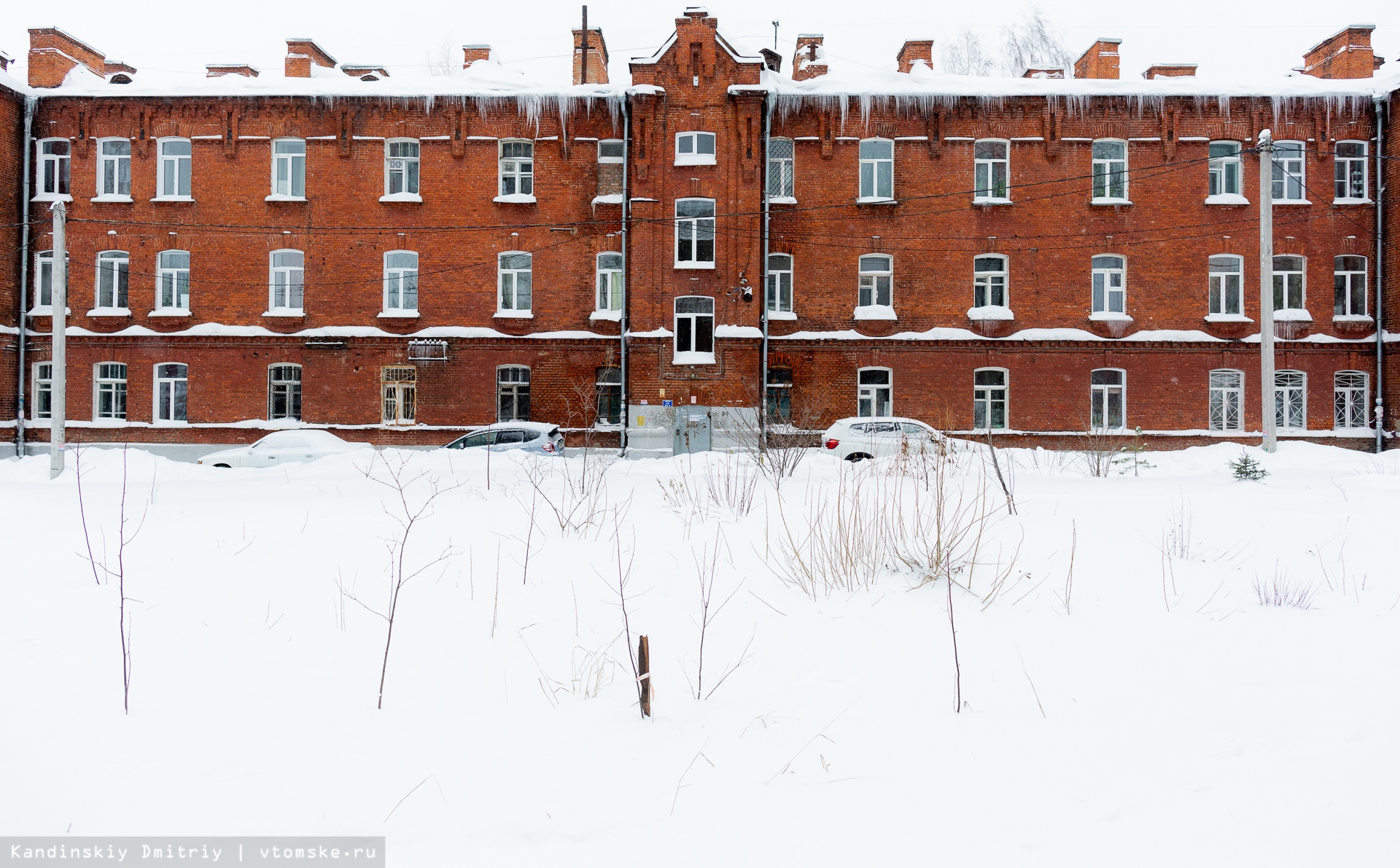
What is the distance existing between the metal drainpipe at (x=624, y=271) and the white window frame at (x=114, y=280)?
13.6 m

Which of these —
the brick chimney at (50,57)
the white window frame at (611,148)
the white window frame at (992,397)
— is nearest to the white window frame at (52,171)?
the brick chimney at (50,57)

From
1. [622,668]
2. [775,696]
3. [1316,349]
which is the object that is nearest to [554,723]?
[622,668]

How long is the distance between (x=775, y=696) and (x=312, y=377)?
72.4 ft

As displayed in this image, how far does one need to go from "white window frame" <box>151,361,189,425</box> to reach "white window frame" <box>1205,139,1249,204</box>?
92.2 feet

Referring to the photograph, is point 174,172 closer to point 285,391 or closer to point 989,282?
point 285,391

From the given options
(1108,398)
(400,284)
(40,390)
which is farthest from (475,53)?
(1108,398)

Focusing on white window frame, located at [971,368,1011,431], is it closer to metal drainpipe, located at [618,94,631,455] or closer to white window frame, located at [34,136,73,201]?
metal drainpipe, located at [618,94,631,455]

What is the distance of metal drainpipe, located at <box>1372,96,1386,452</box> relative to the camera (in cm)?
2198

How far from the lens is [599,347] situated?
2256 centimetres

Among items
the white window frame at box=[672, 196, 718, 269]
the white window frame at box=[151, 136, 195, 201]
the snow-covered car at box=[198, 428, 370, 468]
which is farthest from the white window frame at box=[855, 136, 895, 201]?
the white window frame at box=[151, 136, 195, 201]

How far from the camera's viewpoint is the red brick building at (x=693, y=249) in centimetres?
2197

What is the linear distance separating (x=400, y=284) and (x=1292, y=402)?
79.5 ft

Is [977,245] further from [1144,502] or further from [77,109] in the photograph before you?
[77,109]

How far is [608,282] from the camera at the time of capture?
22.8 m
